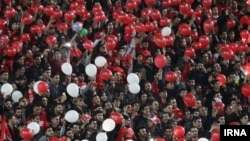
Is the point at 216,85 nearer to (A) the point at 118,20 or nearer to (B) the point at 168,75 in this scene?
(B) the point at 168,75

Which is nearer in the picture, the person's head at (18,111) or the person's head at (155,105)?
the person's head at (18,111)

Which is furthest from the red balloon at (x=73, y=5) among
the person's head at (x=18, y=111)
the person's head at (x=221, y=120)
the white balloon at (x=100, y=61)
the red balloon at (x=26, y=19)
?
the person's head at (x=221, y=120)

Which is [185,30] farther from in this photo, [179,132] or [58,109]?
[58,109]

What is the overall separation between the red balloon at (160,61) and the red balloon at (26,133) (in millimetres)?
1808

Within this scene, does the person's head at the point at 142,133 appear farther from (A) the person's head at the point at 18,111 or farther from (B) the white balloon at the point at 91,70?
(A) the person's head at the point at 18,111

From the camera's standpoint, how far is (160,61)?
7059mm

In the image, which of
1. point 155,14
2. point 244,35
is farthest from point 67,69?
point 244,35

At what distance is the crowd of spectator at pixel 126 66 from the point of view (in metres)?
6.27

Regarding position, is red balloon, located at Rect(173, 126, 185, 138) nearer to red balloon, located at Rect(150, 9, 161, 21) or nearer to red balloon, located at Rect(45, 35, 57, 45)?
red balloon, located at Rect(45, 35, 57, 45)

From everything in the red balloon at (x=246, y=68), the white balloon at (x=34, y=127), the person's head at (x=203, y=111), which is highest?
the red balloon at (x=246, y=68)

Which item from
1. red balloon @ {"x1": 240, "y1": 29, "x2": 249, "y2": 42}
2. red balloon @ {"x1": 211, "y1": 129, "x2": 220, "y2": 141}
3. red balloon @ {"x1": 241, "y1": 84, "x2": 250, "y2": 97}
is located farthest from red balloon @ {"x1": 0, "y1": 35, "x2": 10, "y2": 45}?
red balloon @ {"x1": 240, "y1": 29, "x2": 249, "y2": 42}

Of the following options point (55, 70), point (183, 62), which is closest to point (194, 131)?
point (183, 62)

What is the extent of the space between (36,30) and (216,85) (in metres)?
2.25

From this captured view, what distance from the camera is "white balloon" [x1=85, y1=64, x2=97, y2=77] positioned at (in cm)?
690
